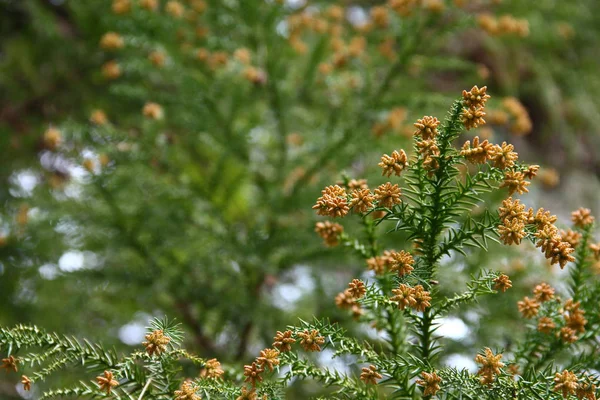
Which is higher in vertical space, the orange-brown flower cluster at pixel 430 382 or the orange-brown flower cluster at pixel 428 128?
the orange-brown flower cluster at pixel 428 128

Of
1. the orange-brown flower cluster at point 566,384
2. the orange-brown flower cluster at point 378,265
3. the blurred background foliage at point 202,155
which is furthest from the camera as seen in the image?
the blurred background foliage at point 202,155

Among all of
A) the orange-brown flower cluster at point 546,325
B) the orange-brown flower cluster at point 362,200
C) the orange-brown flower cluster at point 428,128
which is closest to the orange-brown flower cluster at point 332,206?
the orange-brown flower cluster at point 362,200

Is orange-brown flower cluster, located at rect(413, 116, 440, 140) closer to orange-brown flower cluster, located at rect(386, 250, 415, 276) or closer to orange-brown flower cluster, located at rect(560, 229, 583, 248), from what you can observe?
orange-brown flower cluster, located at rect(386, 250, 415, 276)

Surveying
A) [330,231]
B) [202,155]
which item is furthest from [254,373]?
[202,155]

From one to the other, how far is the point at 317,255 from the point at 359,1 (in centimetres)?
159

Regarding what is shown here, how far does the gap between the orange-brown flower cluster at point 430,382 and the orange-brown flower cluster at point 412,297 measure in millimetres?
63

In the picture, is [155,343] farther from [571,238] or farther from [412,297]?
[571,238]

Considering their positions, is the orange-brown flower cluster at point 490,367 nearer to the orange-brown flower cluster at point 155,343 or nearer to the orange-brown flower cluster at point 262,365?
the orange-brown flower cluster at point 262,365

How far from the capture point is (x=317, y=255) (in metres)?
1.35

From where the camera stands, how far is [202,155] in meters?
1.83

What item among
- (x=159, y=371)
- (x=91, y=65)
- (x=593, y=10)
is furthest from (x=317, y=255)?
(x=593, y=10)

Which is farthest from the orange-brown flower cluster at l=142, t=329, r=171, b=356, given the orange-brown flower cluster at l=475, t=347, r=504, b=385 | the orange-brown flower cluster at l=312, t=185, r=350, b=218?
the orange-brown flower cluster at l=475, t=347, r=504, b=385

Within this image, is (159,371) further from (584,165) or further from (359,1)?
(584,165)

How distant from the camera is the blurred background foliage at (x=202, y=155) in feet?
4.49
